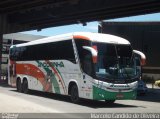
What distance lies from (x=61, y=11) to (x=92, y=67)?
29.8m

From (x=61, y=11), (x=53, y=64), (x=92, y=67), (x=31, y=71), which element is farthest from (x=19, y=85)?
(x=61, y=11)

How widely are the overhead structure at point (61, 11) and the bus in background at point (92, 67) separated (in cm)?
1715

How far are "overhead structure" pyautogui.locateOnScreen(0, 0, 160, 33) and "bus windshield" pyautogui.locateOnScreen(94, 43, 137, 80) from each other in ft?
61.7

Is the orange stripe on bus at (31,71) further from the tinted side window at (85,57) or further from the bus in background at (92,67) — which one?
the tinted side window at (85,57)

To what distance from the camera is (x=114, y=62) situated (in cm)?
2159

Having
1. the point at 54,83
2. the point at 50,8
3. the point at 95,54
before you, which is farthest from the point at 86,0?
the point at 95,54

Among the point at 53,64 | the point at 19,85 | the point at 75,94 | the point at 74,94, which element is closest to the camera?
the point at 75,94

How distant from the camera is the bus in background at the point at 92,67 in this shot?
838 inches

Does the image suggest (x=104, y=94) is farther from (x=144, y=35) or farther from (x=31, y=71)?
(x=144, y=35)

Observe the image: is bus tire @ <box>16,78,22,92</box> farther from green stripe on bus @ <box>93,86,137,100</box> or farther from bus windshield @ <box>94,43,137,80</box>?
bus windshield @ <box>94,43,137,80</box>

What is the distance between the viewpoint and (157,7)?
146ft

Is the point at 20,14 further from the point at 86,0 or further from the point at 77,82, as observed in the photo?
the point at 77,82

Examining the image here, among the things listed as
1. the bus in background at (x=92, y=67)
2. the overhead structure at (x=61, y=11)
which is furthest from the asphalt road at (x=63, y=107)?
the overhead structure at (x=61, y=11)

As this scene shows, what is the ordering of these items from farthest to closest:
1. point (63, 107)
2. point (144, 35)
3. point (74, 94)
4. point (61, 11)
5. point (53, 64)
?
point (144, 35) < point (61, 11) < point (53, 64) < point (74, 94) < point (63, 107)
